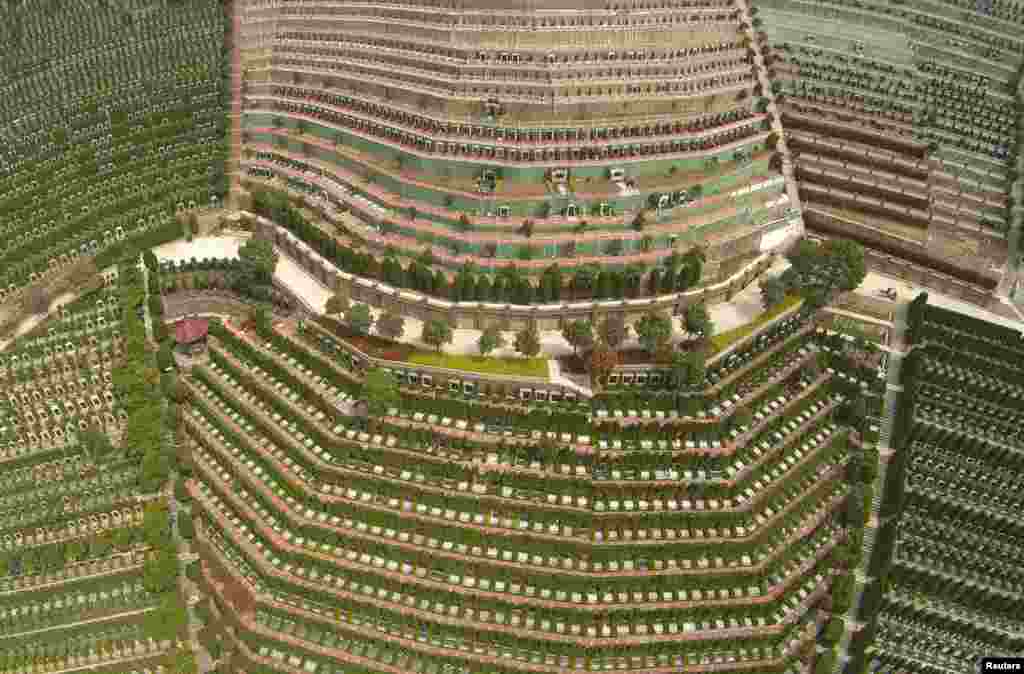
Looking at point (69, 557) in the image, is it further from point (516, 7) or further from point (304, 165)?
point (516, 7)

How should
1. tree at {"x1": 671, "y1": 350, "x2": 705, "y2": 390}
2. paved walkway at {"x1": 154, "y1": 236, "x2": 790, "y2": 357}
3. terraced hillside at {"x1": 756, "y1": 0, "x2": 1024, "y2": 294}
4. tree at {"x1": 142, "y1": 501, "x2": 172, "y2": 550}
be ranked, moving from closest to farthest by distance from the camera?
tree at {"x1": 142, "y1": 501, "x2": 172, "y2": 550} → tree at {"x1": 671, "y1": 350, "x2": 705, "y2": 390} → paved walkway at {"x1": 154, "y1": 236, "x2": 790, "y2": 357} → terraced hillside at {"x1": 756, "y1": 0, "x2": 1024, "y2": 294}

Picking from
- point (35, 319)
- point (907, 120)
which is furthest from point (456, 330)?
point (907, 120)

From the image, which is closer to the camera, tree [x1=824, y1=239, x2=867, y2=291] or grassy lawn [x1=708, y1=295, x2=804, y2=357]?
grassy lawn [x1=708, y1=295, x2=804, y2=357]

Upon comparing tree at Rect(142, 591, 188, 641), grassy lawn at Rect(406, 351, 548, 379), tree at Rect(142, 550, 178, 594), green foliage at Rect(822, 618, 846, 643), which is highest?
grassy lawn at Rect(406, 351, 548, 379)

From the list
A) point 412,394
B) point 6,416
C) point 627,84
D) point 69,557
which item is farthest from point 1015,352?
point 6,416

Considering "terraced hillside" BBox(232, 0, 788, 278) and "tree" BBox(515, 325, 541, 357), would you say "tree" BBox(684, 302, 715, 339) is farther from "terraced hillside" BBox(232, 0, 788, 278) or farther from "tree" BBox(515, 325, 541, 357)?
"tree" BBox(515, 325, 541, 357)

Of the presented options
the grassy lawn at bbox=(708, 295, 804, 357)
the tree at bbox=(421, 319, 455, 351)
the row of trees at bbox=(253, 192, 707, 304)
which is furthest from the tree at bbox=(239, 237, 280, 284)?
the grassy lawn at bbox=(708, 295, 804, 357)

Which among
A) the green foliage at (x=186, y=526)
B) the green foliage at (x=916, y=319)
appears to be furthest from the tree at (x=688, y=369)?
the green foliage at (x=186, y=526)
